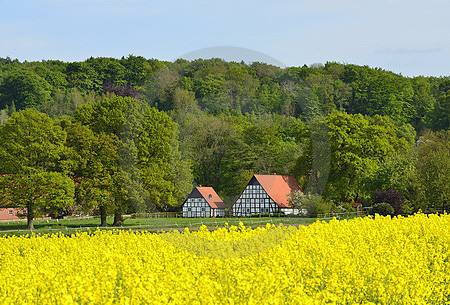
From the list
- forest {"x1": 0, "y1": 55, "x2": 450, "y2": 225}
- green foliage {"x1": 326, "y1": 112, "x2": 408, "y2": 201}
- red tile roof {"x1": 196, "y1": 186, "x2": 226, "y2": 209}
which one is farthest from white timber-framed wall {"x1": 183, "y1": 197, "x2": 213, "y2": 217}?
green foliage {"x1": 326, "y1": 112, "x2": 408, "y2": 201}

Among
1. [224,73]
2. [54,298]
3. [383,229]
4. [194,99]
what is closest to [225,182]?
[194,99]

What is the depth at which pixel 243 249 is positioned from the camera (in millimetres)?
14438

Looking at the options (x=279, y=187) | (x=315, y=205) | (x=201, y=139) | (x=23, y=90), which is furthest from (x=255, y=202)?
(x=23, y=90)

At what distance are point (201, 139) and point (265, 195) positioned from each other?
51.6 ft

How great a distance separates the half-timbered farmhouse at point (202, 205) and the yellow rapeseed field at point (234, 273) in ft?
182

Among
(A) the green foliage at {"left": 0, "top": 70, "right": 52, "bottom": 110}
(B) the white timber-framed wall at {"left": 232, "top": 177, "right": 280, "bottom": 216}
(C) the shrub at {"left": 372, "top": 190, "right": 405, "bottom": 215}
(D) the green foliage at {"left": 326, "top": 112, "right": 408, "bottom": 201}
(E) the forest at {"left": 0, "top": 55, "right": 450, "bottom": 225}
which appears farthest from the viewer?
(A) the green foliage at {"left": 0, "top": 70, "right": 52, "bottom": 110}

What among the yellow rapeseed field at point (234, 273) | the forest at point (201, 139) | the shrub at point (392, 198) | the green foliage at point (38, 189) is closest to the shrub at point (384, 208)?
the forest at point (201, 139)

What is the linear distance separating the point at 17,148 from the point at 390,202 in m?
35.2

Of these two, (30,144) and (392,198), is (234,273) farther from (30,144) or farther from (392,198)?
(392,198)

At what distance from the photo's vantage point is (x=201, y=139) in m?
83.6

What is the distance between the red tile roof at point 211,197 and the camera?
2968 inches

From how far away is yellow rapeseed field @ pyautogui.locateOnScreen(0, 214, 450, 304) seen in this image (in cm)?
984

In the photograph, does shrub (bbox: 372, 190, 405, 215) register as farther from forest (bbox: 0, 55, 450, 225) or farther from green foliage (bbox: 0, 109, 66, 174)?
green foliage (bbox: 0, 109, 66, 174)

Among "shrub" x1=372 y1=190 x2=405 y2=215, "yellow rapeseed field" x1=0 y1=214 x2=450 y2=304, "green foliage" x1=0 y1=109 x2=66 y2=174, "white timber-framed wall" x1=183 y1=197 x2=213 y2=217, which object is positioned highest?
"green foliage" x1=0 y1=109 x2=66 y2=174
